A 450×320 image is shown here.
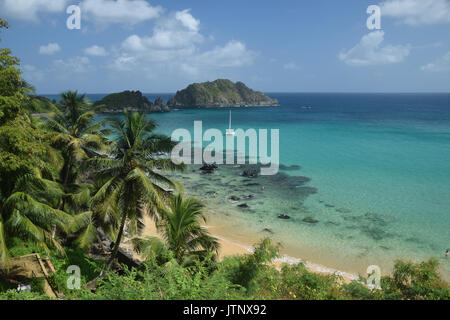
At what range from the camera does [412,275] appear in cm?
1033

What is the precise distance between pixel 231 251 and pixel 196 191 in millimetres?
11078

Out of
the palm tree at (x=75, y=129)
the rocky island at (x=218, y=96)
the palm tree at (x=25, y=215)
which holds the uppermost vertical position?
the rocky island at (x=218, y=96)

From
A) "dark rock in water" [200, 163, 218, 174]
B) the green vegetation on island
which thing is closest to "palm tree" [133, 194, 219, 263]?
the green vegetation on island

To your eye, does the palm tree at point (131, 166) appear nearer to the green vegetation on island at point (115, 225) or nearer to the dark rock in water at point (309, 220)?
the green vegetation on island at point (115, 225)

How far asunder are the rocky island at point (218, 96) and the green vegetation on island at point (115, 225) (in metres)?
125

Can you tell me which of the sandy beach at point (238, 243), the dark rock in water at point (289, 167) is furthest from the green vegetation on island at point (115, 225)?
the dark rock in water at point (289, 167)

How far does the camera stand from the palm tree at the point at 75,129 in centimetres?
1296

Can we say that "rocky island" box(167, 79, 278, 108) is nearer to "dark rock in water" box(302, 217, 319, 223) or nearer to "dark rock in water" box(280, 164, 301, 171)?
"dark rock in water" box(280, 164, 301, 171)

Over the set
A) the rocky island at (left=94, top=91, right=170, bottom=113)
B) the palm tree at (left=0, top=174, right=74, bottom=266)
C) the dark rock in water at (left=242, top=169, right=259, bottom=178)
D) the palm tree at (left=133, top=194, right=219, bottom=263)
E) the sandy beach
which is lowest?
the sandy beach

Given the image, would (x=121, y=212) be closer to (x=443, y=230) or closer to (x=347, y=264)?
(x=347, y=264)

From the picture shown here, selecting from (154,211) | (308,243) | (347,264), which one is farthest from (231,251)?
(154,211)

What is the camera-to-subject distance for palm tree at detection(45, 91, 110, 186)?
12961mm

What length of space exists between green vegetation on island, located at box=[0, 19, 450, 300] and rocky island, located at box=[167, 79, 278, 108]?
12484cm

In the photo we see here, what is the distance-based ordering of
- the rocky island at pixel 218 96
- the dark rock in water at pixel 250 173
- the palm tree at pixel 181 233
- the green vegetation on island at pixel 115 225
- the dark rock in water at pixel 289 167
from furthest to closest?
the rocky island at pixel 218 96
the dark rock in water at pixel 289 167
the dark rock in water at pixel 250 173
the palm tree at pixel 181 233
the green vegetation on island at pixel 115 225
